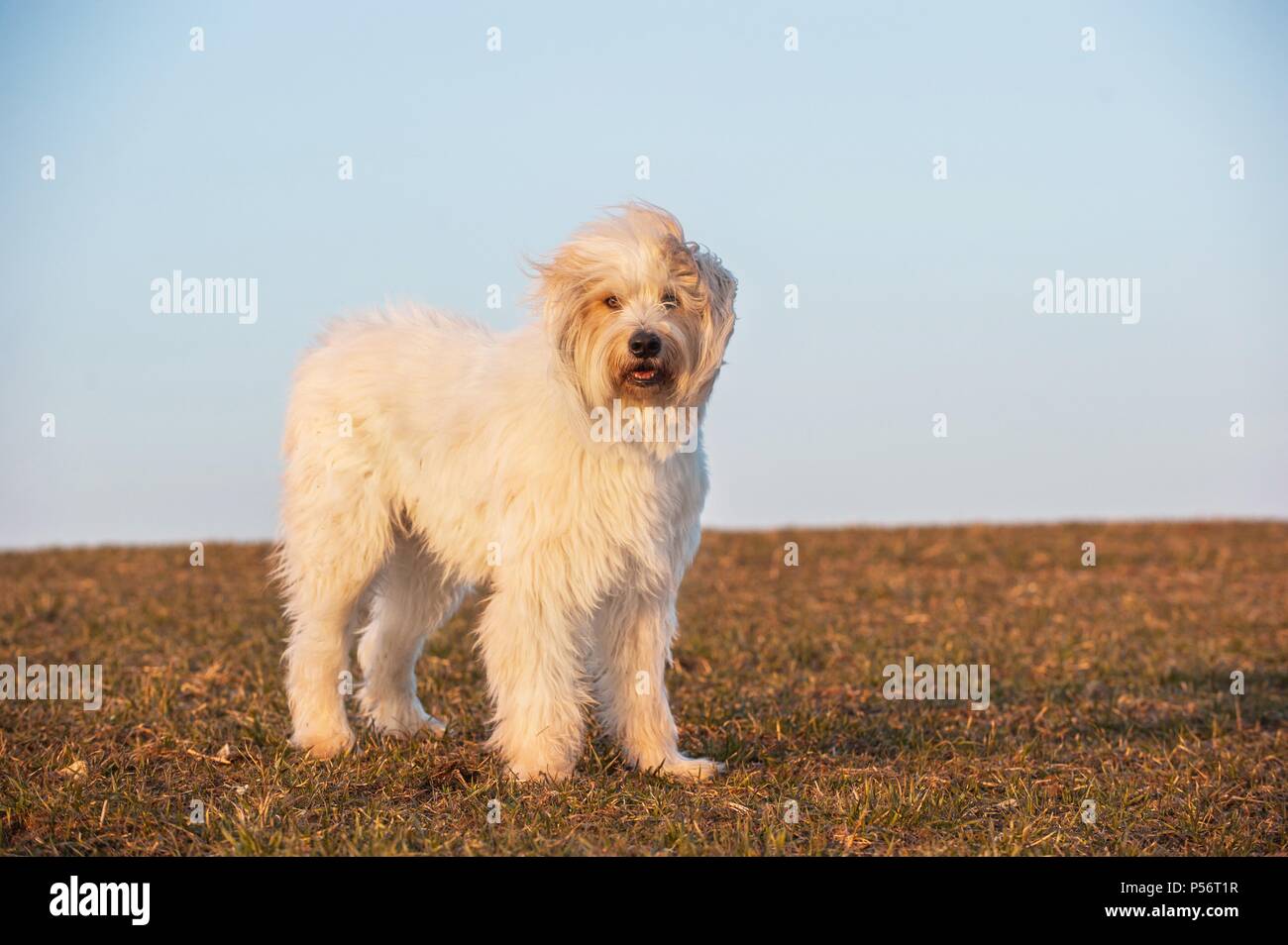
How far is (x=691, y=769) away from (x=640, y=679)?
0.51 meters

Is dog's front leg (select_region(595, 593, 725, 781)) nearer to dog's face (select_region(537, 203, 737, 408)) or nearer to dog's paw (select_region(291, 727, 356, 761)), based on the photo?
dog's face (select_region(537, 203, 737, 408))

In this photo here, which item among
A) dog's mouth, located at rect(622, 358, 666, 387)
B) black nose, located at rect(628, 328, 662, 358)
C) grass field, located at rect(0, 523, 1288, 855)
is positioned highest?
black nose, located at rect(628, 328, 662, 358)

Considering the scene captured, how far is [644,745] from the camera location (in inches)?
274

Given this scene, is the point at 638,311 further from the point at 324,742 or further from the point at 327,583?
the point at 324,742

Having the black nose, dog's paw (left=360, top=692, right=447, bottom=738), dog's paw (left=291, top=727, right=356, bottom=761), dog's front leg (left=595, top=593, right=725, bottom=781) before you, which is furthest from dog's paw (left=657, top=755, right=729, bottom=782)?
the black nose

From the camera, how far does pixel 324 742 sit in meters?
7.40

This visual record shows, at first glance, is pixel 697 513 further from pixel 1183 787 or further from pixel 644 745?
pixel 1183 787

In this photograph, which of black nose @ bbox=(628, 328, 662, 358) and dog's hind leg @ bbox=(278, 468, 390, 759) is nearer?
black nose @ bbox=(628, 328, 662, 358)

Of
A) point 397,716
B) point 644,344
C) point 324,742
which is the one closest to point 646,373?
point 644,344

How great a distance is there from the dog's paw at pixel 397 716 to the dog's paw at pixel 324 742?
0.39 metres

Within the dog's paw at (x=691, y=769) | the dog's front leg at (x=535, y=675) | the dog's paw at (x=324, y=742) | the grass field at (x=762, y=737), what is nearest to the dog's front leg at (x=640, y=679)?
the dog's paw at (x=691, y=769)

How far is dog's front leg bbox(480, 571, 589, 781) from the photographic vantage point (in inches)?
259

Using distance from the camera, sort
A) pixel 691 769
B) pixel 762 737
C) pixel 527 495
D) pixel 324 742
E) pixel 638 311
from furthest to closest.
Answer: pixel 762 737, pixel 324 742, pixel 691 769, pixel 527 495, pixel 638 311
